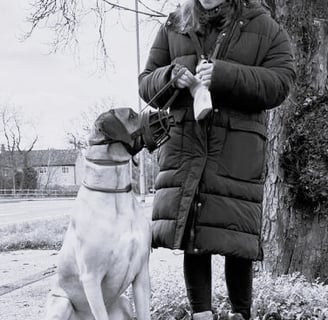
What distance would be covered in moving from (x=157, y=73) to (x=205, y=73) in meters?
0.29

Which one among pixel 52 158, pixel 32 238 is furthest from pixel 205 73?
pixel 52 158

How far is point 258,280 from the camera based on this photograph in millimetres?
5000

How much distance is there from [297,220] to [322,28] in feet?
6.17

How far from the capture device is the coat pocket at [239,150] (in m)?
3.27

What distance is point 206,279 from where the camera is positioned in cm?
350

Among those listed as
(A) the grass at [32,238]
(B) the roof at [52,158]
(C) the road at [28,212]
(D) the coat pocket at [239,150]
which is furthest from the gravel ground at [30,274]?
(B) the roof at [52,158]

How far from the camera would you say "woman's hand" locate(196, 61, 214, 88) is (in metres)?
3.10

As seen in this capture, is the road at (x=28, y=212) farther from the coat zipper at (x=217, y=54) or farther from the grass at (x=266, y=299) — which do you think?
the coat zipper at (x=217, y=54)

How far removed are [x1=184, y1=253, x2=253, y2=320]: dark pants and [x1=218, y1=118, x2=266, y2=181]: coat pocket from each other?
1.75ft

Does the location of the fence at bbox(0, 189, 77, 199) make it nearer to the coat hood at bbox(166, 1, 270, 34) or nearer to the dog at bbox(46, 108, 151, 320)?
the coat hood at bbox(166, 1, 270, 34)

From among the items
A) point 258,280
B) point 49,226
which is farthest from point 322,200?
point 49,226

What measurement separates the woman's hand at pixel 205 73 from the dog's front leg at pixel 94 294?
1164 mm

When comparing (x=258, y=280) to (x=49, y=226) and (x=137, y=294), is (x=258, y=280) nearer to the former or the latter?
(x=137, y=294)

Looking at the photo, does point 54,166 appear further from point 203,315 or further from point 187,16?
point 187,16
